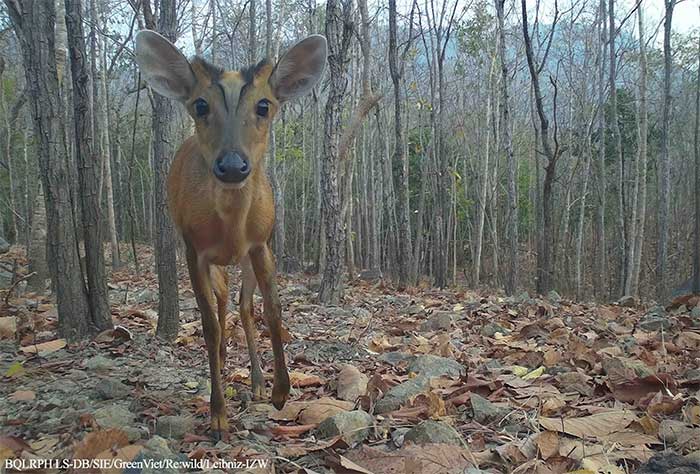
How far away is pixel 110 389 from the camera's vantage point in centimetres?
325

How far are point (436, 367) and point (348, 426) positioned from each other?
4.30 feet

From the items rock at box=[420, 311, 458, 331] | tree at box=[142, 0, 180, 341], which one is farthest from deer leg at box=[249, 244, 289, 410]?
rock at box=[420, 311, 458, 331]

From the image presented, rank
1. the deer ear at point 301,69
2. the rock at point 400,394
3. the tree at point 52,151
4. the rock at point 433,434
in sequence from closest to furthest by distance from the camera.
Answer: the rock at point 433,434
the rock at point 400,394
the deer ear at point 301,69
the tree at point 52,151

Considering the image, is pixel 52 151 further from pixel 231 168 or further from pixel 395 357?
pixel 395 357

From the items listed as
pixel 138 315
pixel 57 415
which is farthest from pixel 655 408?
pixel 138 315

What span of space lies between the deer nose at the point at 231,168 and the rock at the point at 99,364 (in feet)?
5.74

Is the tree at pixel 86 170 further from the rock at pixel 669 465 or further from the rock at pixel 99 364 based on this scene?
the rock at pixel 669 465

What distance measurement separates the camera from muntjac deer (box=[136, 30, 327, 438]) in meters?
3.08

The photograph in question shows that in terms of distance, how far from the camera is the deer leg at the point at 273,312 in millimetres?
3180

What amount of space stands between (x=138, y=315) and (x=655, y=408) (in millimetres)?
4755

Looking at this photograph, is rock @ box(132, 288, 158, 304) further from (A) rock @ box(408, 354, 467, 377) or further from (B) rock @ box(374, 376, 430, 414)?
(B) rock @ box(374, 376, 430, 414)

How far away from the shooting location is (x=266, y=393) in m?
3.66

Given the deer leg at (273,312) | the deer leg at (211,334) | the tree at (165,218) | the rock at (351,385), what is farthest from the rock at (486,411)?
the tree at (165,218)

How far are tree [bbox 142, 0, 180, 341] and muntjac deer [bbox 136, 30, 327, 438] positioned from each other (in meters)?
1.74
